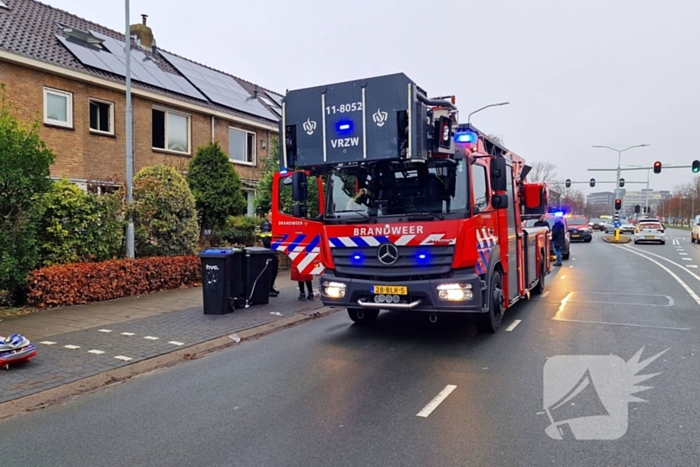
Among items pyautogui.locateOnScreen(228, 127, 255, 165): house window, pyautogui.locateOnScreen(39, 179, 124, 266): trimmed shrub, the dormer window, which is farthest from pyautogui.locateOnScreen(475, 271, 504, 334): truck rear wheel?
pyautogui.locateOnScreen(228, 127, 255, 165): house window

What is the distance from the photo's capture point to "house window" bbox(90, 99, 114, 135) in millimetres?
17500

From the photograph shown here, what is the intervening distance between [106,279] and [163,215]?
242 centimetres

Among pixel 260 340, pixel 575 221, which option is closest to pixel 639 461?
pixel 260 340

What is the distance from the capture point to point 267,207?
17875 millimetres

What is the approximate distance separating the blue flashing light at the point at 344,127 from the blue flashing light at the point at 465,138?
1487 mm

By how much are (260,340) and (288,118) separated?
319 cm

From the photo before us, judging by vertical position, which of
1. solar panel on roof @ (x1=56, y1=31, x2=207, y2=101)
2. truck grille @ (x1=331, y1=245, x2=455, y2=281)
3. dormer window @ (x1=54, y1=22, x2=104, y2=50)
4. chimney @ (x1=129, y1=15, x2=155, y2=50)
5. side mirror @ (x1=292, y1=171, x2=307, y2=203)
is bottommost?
truck grille @ (x1=331, y1=245, x2=455, y2=281)

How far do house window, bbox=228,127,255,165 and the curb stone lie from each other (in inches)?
628

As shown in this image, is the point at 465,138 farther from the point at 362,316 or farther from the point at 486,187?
the point at 362,316

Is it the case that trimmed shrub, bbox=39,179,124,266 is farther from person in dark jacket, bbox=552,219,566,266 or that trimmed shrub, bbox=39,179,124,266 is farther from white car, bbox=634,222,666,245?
white car, bbox=634,222,666,245

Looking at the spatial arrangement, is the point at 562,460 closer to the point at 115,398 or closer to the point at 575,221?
the point at 115,398

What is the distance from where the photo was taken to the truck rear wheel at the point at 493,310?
24.7 ft

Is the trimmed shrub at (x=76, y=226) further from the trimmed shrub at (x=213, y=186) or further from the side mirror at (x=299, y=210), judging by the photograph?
the trimmed shrub at (x=213, y=186)

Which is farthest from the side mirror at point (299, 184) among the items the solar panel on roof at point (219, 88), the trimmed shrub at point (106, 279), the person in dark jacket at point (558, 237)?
the solar panel on roof at point (219, 88)
